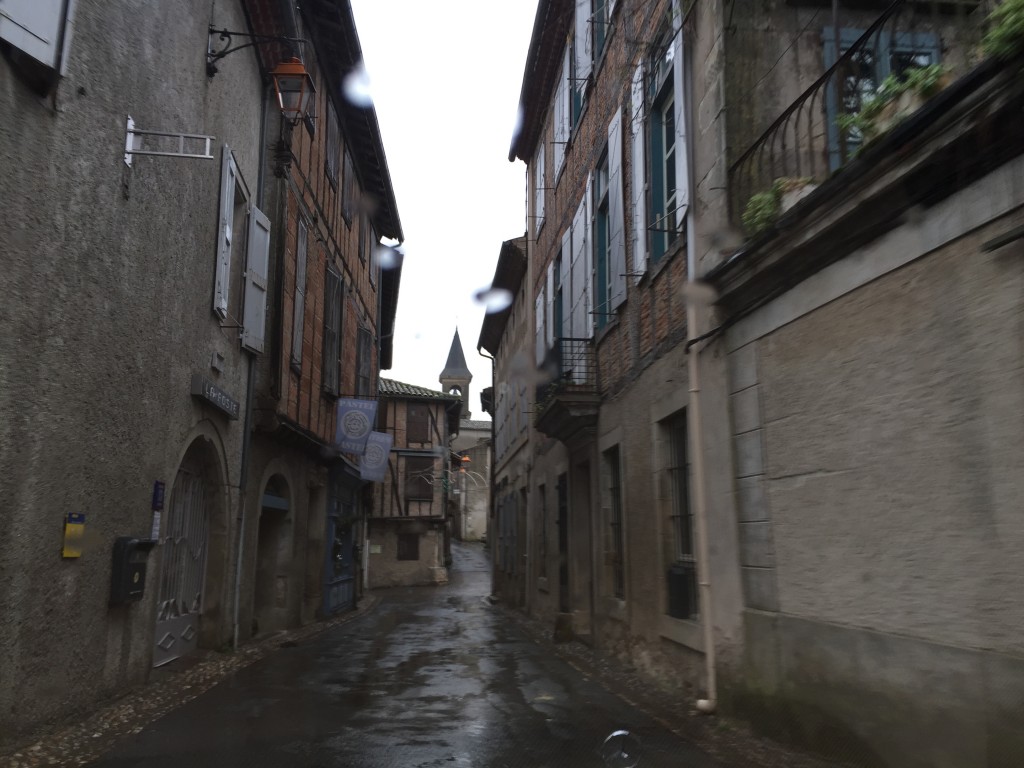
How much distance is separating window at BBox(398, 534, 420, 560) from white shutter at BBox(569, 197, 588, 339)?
2561cm

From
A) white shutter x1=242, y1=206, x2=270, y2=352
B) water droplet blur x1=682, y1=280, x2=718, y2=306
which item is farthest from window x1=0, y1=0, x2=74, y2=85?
white shutter x1=242, y1=206, x2=270, y2=352

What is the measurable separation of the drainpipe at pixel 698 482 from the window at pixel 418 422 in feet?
104

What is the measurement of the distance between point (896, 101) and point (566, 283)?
8842 mm

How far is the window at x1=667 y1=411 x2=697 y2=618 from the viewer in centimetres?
792

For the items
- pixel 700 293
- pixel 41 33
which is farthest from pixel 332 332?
pixel 41 33

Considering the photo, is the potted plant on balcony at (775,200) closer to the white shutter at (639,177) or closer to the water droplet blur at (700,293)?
the water droplet blur at (700,293)

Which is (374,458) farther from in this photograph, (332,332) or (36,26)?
(36,26)

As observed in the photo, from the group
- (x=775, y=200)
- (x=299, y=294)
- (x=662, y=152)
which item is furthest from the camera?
(x=299, y=294)

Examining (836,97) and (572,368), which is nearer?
(836,97)

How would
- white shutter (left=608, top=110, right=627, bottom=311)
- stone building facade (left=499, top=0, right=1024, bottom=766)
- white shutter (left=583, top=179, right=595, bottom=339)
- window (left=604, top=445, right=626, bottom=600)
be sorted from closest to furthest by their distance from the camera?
stone building facade (left=499, top=0, right=1024, bottom=766), white shutter (left=608, top=110, right=627, bottom=311), window (left=604, top=445, right=626, bottom=600), white shutter (left=583, top=179, right=595, bottom=339)

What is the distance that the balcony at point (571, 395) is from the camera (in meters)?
11.3

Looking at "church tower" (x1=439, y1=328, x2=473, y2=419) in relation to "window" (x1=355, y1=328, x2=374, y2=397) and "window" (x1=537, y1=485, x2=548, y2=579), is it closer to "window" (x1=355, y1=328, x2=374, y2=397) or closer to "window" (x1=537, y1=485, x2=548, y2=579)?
"window" (x1=355, y1=328, x2=374, y2=397)

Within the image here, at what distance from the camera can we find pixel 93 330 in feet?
21.0

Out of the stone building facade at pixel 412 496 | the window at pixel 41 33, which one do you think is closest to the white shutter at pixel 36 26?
the window at pixel 41 33
